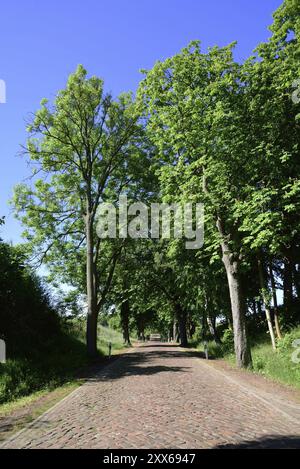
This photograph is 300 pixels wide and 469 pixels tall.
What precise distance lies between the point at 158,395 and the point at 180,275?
1742cm

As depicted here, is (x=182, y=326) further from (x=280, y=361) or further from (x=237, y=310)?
(x=280, y=361)

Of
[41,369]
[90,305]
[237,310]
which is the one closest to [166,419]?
[41,369]

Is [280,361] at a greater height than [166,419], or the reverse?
[280,361]

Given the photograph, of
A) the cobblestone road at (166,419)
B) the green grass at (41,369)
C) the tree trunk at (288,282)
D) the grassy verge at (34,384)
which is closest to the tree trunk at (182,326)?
the tree trunk at (288,282)

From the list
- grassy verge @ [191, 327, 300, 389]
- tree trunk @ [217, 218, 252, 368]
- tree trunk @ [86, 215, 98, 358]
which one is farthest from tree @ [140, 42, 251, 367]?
tree trunk @ [86, 215, 98, 358]

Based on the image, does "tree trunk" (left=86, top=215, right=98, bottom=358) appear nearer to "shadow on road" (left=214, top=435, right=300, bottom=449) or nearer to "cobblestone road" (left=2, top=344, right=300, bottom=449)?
"cobblestone road" (left=2, top=344, right=300, bottom=449)

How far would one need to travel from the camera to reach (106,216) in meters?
30.0

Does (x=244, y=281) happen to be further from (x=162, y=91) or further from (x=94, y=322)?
(x=162, y=91)

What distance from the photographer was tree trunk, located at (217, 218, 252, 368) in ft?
61.7

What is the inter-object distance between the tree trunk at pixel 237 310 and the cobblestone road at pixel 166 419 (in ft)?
13.7

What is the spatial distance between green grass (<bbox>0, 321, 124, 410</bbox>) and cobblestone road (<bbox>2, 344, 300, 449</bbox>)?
6.30 feet

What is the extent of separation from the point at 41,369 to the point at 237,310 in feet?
30.0

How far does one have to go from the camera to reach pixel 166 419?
905 centimetres

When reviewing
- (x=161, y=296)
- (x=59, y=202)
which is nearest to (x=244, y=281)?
(x=59, y=202)
